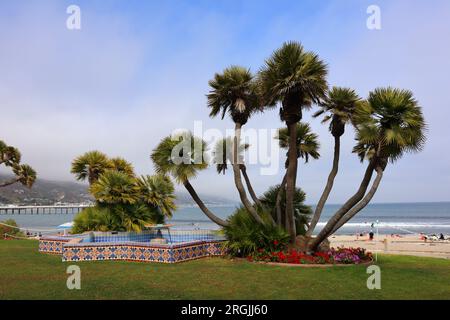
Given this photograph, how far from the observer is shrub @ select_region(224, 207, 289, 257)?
14.3 meters

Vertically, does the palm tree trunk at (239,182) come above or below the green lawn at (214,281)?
above

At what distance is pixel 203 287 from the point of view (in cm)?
977

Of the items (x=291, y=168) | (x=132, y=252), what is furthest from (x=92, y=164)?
(x=291, y=168)

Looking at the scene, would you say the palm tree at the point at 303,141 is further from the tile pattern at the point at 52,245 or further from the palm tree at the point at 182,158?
the tile pattern at the point at 52,245

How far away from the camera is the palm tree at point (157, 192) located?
67.9 feet

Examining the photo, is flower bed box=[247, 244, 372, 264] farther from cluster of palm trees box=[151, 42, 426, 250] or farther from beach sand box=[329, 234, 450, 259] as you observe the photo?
beach sand box=[329, 234, 450, 259]

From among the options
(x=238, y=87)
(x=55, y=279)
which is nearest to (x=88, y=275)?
(x=55, y=279)

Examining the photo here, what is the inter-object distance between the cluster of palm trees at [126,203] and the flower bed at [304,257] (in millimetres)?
7843

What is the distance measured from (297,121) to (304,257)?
16.0ft

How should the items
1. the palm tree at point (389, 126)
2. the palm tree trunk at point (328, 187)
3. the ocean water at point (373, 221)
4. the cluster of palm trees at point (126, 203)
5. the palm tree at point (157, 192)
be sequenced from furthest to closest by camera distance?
the ocean water at point (373, 221) → the palm tree at point (157, 192) → the cluster of palm trees at point (126, 203) → the palm tree trunk at point (328, 187) → the palm tree at point (389, 126)

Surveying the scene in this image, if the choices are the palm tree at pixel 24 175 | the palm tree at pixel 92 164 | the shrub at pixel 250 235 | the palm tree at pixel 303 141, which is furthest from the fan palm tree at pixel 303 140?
the palm tree at pixel 24 175

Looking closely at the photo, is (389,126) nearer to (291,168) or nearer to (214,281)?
(291,168)

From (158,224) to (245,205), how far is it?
24.9 feet
